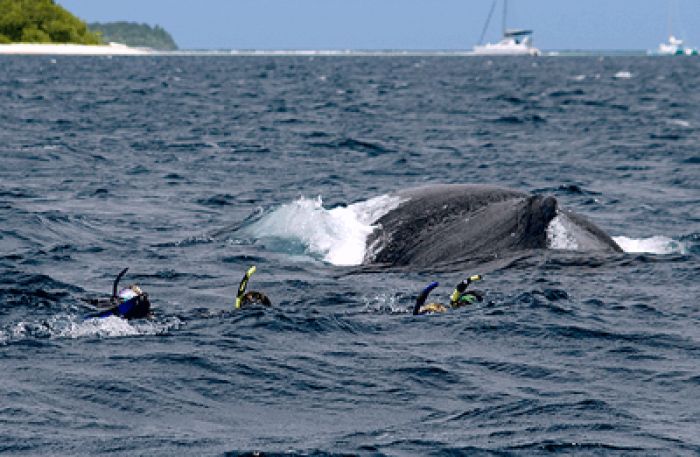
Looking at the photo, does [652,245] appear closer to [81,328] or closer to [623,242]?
[623,242]

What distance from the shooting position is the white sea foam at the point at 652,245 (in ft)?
60.3

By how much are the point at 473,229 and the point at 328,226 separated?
3217 mm

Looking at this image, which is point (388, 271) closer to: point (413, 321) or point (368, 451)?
point (413, 321)

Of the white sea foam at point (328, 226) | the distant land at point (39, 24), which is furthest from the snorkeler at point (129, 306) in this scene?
the distant land at point (39, 24)

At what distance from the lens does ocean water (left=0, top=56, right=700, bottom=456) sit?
372 inches

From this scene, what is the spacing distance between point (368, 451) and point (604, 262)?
7.46 m

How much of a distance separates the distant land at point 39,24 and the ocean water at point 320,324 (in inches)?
5873

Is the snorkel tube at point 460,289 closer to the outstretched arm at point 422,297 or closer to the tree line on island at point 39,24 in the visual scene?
the outstretched arm at point 422,297

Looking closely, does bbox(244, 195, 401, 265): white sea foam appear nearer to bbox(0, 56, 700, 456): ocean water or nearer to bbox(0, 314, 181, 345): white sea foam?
bbox(0, 56, 700, 456): ocean water

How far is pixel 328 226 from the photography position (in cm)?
1888

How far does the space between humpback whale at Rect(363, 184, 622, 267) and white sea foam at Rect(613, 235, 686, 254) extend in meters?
1.88

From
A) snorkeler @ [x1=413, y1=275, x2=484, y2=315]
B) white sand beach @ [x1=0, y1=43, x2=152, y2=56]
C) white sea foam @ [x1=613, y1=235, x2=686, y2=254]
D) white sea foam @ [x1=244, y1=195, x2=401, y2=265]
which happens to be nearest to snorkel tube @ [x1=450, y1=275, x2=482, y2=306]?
snorkeler @ [x1=413, y1=275, x2=484, y2=315]

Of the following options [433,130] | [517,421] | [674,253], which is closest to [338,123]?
[433,130]

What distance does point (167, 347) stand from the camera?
39.1ft
